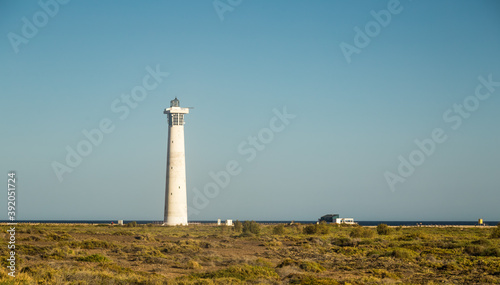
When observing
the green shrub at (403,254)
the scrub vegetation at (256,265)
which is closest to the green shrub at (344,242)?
the scrub vegetation at (256,265)

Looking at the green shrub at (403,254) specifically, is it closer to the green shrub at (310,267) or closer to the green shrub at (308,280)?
the green shrub at (310,267)

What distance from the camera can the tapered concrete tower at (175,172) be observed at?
60.2 m

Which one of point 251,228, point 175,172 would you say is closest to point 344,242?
point 251,228

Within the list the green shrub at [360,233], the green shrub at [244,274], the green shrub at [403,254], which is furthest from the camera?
the green shrub at [360,233]

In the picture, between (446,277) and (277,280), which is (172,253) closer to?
(277,280)

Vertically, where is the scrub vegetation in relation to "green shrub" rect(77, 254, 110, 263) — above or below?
below

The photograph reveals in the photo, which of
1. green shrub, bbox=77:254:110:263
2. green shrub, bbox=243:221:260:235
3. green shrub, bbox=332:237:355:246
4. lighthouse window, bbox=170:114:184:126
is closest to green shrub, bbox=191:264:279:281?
green shrub, bbox=77:254:110:263

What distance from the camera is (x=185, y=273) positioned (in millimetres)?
22422

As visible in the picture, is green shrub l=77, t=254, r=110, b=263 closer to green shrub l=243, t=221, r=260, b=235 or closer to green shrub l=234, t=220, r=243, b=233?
green shrub l=243, t=221, r=260, b=235

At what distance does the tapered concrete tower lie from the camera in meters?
60.2

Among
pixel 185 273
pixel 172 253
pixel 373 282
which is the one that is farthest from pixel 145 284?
pixel 172 253

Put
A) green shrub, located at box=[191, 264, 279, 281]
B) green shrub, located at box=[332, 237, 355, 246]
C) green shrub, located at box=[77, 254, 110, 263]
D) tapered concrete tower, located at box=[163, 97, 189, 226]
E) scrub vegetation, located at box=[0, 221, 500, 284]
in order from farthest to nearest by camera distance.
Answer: tapered concrete tower, located at box=[163, 97, 189, 226], green shrub, located at box=[332, 237, 355, 246], green shrub, located at box=[77, 254, 110, 263], green shrub, located at box=[191, 264, 279, 281], scrub vegetation, located at box=[0, 221, 500, 284]

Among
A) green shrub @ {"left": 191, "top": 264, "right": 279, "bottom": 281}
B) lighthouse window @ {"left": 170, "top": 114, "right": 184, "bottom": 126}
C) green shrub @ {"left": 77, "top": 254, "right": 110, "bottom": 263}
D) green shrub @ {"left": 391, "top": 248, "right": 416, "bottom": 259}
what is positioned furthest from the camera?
lighthouse window @ {"left": 170, "top": 114, "right": 184, "bottom": 126}

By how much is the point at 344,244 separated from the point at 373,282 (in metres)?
19.1
